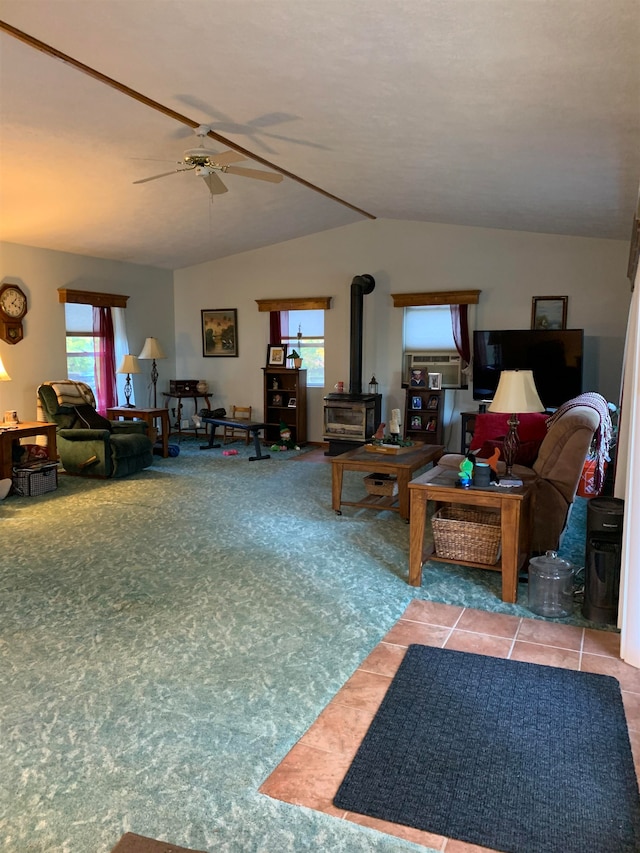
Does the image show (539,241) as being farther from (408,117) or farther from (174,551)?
(174,551)

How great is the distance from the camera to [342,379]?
8625 millimetres

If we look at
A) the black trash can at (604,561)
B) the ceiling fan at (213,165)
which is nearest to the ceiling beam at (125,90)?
the ceiling fan at (213,165)

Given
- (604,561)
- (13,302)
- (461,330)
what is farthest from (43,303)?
(604,561)

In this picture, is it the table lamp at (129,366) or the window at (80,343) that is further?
the table lamp at (129,366)

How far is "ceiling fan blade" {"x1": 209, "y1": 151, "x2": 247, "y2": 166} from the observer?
4.26 metres

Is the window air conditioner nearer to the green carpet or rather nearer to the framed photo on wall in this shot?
the framed photo on wall

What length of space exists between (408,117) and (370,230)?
4.26 m

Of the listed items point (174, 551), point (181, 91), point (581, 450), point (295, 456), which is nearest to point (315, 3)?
point (181, 91)

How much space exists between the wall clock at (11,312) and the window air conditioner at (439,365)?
15.3ft

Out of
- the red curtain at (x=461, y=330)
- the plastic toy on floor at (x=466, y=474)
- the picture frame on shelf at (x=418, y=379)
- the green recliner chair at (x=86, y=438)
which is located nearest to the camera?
the plastic toy on floor at (x=466, y=474)

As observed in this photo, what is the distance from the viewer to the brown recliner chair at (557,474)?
3855mm

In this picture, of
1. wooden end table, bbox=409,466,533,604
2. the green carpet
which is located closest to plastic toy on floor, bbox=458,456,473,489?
wooden end table, bbox=409,466,533,604

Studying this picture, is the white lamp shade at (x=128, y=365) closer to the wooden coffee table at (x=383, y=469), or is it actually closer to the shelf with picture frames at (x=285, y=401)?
the shelf with picture frames at (x=285, y=401)

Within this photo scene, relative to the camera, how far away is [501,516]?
346 cm
